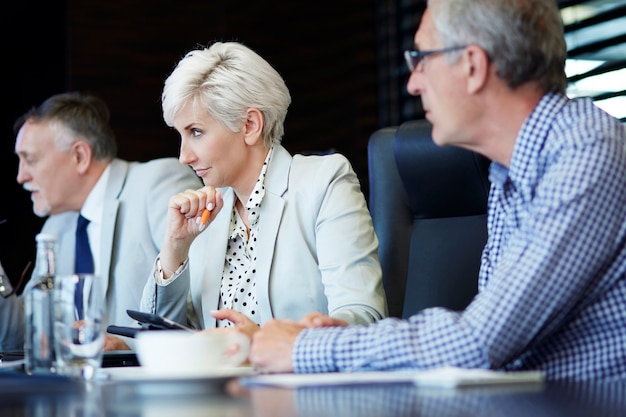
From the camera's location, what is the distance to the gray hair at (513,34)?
4.69 feet

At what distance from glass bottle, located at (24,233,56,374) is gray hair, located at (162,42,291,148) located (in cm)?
100

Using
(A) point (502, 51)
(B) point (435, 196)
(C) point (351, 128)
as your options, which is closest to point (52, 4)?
(C) point (351, 128)

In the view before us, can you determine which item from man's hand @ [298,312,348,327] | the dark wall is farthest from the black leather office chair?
the dark wall

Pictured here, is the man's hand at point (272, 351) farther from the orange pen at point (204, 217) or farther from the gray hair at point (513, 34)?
the orange pen at point (204, 217)

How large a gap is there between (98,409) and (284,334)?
1.47ft

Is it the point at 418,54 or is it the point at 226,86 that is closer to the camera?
the point at 418,54

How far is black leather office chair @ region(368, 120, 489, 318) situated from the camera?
2145mm

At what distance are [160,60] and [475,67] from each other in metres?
3.08

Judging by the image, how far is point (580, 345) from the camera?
134cm

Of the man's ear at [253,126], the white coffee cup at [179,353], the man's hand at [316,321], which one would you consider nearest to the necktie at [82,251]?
the man's ear at [253,126]

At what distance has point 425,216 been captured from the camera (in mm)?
2271

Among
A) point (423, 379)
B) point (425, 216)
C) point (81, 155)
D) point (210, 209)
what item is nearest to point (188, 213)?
point (210, 209)

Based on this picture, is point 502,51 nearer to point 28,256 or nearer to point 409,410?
point 409,410

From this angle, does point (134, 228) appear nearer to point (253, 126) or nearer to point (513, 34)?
point (253, 126)
